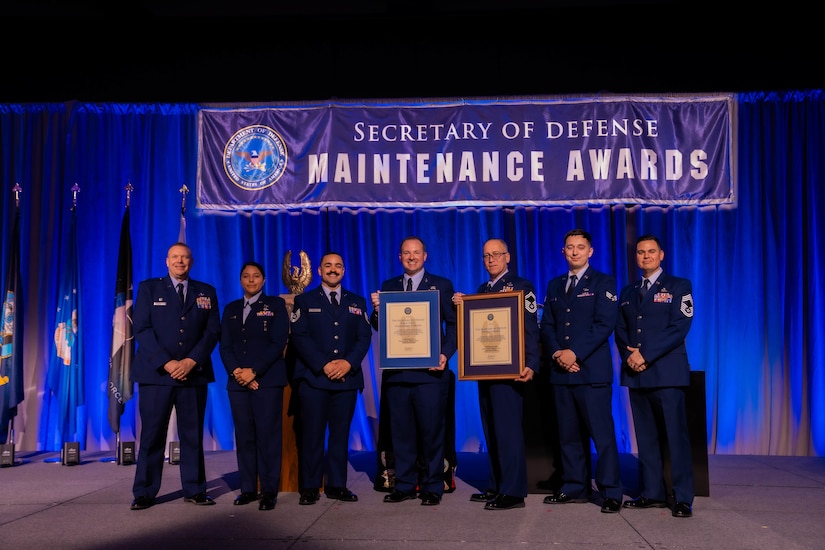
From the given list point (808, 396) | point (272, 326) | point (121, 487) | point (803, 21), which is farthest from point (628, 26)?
point (121, 487)

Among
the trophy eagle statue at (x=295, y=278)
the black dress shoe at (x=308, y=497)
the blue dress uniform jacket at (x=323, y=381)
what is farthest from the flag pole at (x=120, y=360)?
the black dress shoe at (x=308, y=497)

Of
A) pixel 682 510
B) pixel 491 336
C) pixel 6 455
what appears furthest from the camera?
pixel 6 455

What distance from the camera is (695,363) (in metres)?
7.09

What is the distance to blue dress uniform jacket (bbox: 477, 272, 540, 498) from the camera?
14.5 ft

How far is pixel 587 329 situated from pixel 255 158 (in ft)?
13.2

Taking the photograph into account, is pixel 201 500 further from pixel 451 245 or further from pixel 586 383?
pixel 451 245

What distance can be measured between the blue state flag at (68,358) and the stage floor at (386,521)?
5.93ft

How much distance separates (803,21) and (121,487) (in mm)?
6731

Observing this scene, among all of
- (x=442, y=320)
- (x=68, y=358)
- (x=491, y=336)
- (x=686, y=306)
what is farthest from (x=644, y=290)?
(x=68, y=358)

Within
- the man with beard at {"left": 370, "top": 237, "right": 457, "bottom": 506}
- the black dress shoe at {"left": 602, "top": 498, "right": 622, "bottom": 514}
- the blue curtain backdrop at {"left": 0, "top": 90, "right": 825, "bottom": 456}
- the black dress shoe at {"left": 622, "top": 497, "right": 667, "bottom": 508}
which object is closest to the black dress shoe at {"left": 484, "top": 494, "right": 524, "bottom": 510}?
the man with beard at {"left": 370, "top": 237, "right": 457, "bottom": 506}

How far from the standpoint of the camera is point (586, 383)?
4.42m

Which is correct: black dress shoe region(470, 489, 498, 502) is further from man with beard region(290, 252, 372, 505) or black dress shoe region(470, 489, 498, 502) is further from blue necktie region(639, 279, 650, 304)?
blue necktie region(639, 279, 650, 304)

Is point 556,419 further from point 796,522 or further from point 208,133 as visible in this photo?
point 208,133

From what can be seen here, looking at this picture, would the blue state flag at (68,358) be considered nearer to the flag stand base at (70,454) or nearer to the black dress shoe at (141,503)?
the flag stand base at (70,454)
